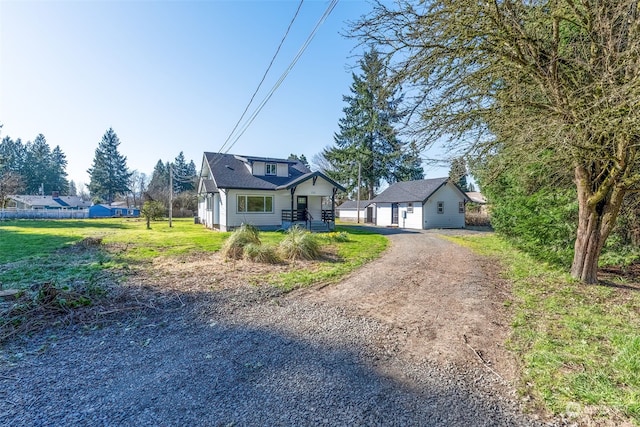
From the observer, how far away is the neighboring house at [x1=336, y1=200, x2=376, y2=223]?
100ft

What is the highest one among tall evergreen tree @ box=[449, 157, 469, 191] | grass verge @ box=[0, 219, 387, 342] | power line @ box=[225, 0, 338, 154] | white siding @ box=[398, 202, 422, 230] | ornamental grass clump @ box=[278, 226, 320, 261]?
power line @ box=[225, 0, 338, 154]

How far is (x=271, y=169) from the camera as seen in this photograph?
21.8 meters

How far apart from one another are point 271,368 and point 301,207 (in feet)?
57.8

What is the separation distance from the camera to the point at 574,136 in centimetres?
505

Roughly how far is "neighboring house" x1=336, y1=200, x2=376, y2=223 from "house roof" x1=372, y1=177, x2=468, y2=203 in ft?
7.39

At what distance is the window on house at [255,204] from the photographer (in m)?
19.1

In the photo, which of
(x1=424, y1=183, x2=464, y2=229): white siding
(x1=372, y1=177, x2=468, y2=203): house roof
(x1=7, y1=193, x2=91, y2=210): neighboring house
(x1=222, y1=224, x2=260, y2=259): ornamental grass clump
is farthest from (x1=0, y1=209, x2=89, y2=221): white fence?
(x1=424, y1=183, x2=464, y2=229): white siding

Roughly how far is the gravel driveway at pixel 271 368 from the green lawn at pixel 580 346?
311mm

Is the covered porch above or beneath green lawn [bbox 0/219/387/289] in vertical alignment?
above

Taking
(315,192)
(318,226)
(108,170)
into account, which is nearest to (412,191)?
(315,192)

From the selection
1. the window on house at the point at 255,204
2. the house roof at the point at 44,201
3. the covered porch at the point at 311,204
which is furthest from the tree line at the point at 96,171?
the covered porch at the point at 311,204

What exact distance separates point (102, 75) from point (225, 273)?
9.33m

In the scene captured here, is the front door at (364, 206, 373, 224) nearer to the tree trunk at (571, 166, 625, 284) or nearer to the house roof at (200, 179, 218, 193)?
the house roof at (200, 179, 218, 193)

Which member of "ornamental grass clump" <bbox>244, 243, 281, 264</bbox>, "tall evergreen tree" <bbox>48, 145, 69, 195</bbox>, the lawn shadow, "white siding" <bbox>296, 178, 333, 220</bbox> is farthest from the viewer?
"tall evergreen tree" <bbox>48, 145, 69, 195</bbox>
